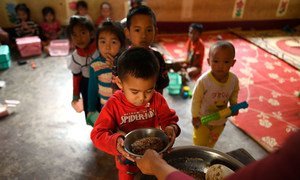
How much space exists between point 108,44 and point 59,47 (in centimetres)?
302

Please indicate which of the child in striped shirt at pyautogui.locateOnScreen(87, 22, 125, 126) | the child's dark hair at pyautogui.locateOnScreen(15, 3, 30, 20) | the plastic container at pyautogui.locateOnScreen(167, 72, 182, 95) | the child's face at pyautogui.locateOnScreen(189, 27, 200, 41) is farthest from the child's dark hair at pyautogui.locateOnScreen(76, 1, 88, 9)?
the child in striped shirt at pyautogui.locateOnScreen(87, 22, 125, 126)

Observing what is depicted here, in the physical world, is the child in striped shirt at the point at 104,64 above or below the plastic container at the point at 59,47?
above

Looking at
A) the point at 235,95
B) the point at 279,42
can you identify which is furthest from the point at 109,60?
the point at 279,42

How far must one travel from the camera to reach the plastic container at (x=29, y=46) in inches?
159

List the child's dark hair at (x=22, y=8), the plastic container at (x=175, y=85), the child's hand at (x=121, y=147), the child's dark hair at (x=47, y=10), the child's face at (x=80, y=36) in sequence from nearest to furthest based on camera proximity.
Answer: the child's hand at (x=121, y=147) → the child's face at (x=80, y=36) → the plastic container at (x=175, y=85) → the child's dark hair at (x=22, y=8) → the child's dark hair at (x=47, y=10)

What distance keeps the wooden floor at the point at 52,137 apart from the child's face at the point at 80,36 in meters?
0.97

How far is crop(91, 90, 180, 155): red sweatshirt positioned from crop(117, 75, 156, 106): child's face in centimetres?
10

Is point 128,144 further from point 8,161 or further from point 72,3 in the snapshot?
point 72,3

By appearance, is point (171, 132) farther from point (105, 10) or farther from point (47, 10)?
point (47, 10)

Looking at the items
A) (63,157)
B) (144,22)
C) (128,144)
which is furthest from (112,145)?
(63,157)

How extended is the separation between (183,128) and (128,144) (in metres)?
1.63

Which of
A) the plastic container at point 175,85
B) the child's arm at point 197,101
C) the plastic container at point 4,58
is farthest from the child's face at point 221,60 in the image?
the plastic container at point 4,58

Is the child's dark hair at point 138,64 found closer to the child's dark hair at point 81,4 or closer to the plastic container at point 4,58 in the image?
the plastic container at point 4,58

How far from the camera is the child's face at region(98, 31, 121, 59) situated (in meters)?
1.58
